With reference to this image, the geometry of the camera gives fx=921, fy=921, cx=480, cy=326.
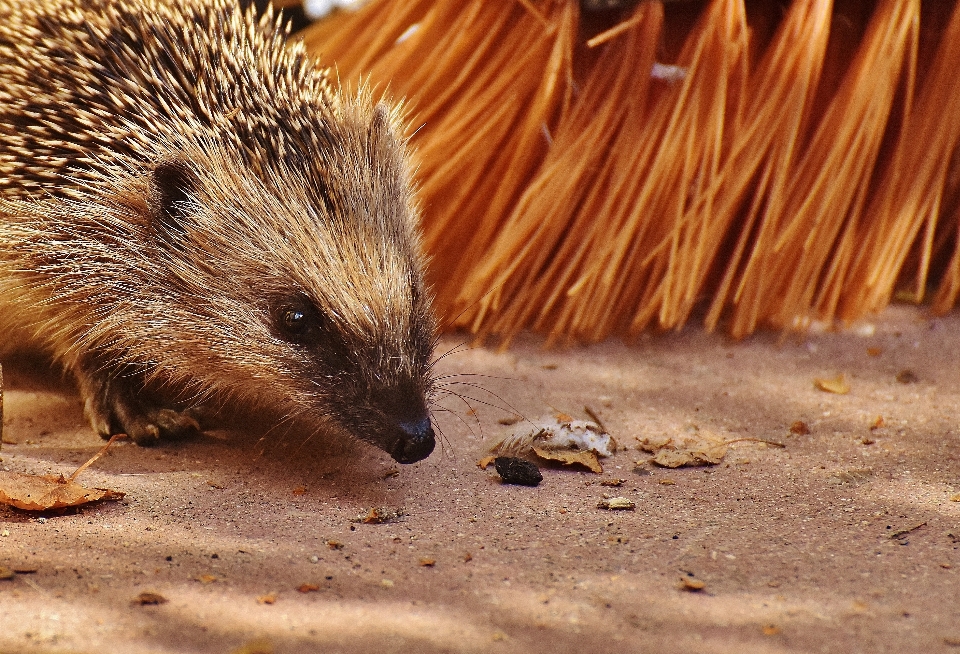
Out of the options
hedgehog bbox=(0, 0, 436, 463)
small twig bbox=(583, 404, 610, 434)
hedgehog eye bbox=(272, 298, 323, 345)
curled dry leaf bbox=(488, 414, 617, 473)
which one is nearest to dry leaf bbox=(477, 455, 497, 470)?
curled dry leaf bbox=(488, 414, 617, 473)

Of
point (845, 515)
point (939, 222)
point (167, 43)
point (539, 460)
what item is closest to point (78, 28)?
point (167, 43)

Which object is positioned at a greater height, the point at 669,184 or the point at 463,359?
the point at 669,184

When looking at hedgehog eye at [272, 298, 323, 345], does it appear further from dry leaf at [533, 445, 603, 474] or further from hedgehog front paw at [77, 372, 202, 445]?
dry leaf at [533, 445, 603, 474]

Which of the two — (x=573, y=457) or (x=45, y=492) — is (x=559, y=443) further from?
(x=45, y=492)

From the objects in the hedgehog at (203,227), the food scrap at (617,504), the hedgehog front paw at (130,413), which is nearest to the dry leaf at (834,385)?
the food scrap at (617,504)

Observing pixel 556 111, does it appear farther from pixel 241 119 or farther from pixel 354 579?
pixel 354 579

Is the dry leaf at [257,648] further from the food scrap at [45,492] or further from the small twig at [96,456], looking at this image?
the small twig at [96,456]
